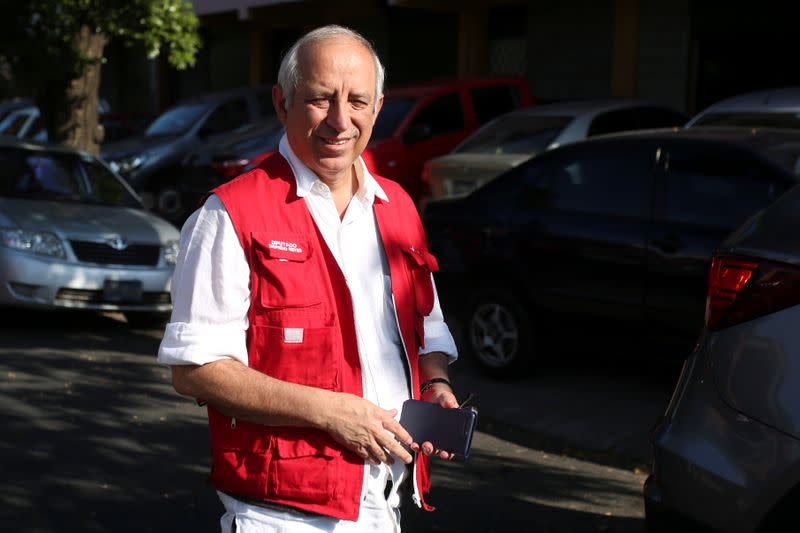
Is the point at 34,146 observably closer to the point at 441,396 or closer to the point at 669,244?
the point at 669,244

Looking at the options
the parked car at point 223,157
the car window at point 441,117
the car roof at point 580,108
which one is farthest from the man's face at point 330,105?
the parked car at point 223,157

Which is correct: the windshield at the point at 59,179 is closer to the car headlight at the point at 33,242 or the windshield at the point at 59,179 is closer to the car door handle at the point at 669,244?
the car headlight at the point at 33,242

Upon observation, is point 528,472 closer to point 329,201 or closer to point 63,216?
point 329,201

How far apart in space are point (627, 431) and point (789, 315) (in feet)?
12.1

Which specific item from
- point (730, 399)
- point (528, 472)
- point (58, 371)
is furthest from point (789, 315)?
point (58, 371)

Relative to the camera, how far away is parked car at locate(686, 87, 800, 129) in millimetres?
9758

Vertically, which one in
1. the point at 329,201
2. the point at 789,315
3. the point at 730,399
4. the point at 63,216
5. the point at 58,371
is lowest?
the point at 58,371

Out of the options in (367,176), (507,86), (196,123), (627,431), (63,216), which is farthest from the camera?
(196,123)

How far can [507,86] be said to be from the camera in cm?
1437

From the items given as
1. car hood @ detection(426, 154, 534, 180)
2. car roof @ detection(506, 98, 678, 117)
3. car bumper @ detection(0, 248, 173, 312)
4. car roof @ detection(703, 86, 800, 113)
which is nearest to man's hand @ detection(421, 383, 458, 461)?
car bumper @ detection(0, 248, 173, 312)

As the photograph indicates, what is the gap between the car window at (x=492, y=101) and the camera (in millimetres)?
13859

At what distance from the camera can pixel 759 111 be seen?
10.1 m

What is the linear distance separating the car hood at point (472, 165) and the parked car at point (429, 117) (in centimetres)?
128

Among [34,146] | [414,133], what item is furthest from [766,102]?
[34,146]
